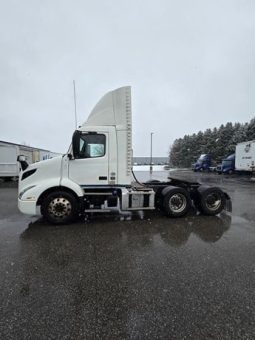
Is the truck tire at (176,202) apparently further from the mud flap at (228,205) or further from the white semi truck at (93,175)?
the mud flap at (228,205)

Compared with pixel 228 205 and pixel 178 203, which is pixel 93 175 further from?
pixel 228 205

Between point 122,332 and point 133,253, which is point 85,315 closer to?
point 122,332

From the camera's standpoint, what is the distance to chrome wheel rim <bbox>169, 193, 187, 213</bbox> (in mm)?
6621

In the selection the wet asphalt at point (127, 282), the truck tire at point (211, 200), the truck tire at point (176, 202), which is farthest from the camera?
the truck tire at point (211, 200)

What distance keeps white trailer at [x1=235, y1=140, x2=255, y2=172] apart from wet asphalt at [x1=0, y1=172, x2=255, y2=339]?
17814 mm

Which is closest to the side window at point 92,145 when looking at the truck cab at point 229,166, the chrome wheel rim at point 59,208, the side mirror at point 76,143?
the side mirror at point 76,143

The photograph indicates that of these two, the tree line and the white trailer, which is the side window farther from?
the tree line

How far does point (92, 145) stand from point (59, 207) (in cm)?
194

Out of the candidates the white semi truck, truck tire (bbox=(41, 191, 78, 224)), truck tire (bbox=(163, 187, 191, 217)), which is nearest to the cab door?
the white semi truck

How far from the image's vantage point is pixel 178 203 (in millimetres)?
6711

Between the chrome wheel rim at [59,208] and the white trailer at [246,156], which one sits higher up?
the white trailer at [246,156]

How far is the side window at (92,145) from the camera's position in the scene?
19.9ft

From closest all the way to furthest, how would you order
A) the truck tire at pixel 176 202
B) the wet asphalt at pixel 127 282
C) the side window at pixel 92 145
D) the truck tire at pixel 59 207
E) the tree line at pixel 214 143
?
the wet asphalt at pixel 127 282
the truck tire at pixel 59 207
the side window at pixel 92 145
the truck tire at pixel 176 202
the tree line at pixel 214 143

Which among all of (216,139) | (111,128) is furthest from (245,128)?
(111,128)
